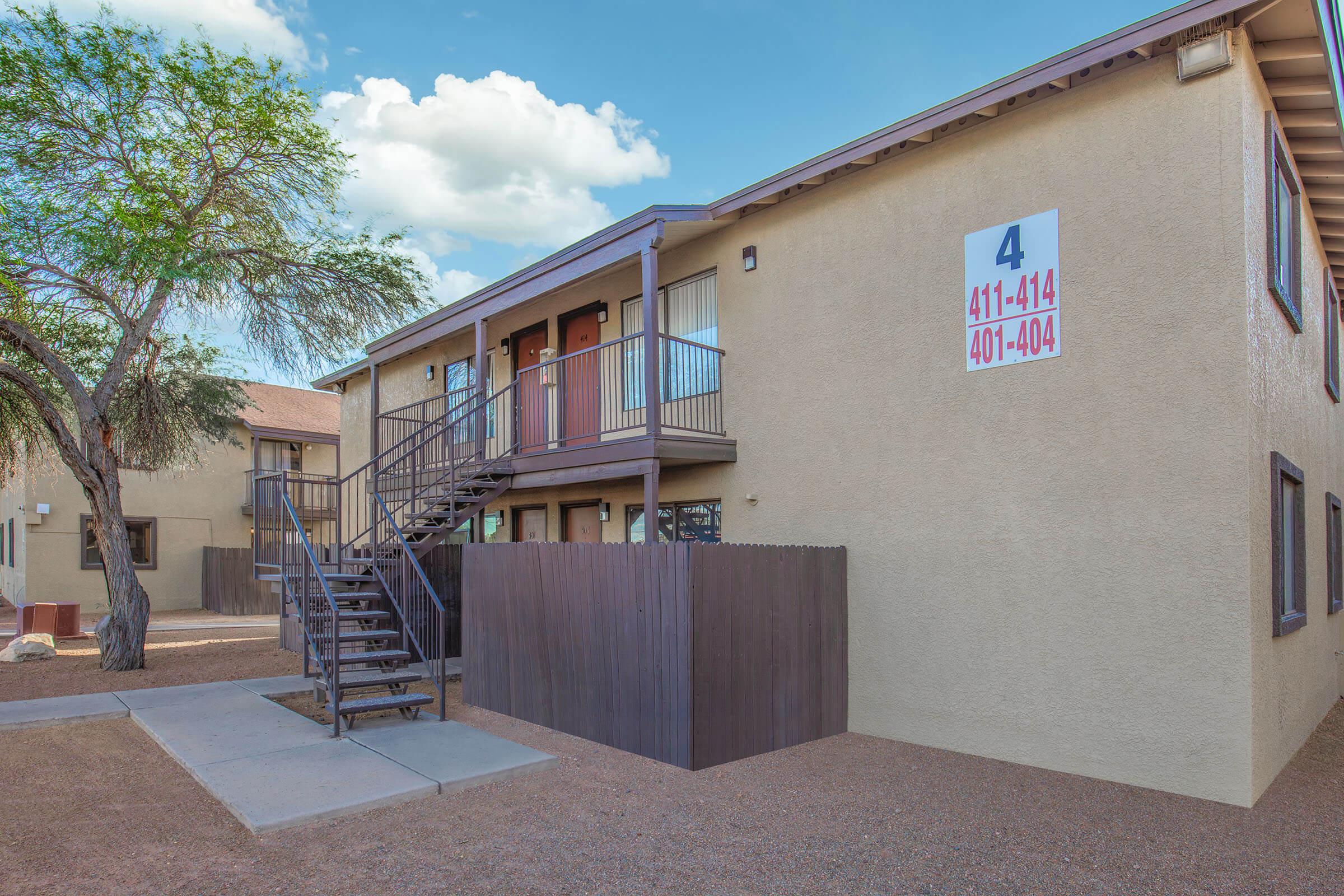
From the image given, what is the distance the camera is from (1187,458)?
228 inches

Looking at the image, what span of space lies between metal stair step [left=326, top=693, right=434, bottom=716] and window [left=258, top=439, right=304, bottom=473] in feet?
61.6

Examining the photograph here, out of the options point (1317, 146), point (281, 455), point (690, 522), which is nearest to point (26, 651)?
point (690, 522)

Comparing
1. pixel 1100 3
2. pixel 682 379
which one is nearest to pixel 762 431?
pixel 682 379

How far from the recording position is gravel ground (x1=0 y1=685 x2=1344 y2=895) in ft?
14.0

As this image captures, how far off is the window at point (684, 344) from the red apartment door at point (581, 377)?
1.86 ft

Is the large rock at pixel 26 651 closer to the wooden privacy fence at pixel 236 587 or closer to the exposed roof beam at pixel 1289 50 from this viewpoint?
the wooden privacy fence at pixel 236 587

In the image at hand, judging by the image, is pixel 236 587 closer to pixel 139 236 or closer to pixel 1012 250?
pixel 139 236

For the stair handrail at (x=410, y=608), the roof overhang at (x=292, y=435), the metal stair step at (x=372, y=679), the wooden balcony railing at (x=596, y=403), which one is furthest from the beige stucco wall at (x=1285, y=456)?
the roof overhang at (x=292, y=435)

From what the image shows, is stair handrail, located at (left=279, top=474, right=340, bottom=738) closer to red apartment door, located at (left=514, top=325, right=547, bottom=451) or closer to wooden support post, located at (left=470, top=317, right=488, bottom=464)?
wooden support post, located at (left=470, top=317, right=488, bottom=464)

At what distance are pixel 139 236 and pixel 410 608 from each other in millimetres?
5579

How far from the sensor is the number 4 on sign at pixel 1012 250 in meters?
6.76

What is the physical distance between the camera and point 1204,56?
5.77 m

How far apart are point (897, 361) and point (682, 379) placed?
2.69m

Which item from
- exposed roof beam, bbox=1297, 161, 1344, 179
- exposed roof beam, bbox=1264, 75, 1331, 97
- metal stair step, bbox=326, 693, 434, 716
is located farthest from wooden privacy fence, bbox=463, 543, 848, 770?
exposed roof beam, bbox=1297, 161, 1344, 179
